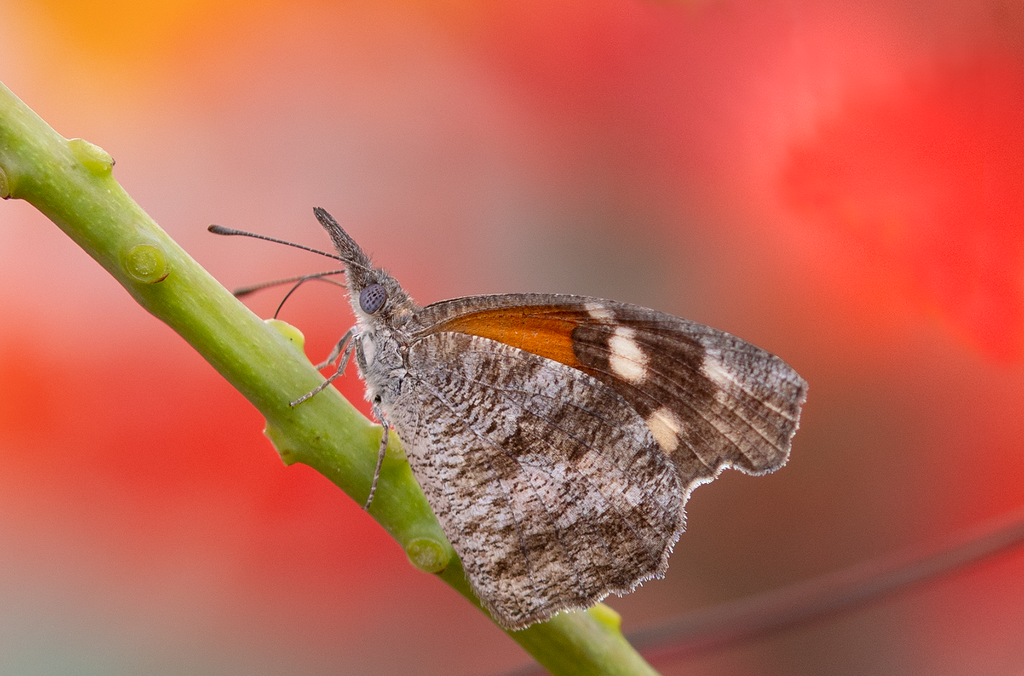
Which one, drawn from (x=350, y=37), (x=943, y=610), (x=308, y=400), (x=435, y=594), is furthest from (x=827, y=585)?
(x=350, y=37)

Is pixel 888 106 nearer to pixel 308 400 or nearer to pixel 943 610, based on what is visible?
pixel 943 610

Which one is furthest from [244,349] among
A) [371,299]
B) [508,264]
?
[508,264]

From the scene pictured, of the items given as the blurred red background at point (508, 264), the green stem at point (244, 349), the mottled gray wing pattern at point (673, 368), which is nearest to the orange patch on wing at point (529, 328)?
the mottled gray wing pattern at point (673, 368)

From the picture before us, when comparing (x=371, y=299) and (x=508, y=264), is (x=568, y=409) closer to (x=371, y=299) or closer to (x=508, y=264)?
(x=371, y=299)

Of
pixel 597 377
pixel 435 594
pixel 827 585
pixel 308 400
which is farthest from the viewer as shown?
pixel 435 594

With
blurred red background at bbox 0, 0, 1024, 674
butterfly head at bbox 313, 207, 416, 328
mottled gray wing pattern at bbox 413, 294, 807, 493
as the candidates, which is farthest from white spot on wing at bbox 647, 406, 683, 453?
blurred red background at bbox 0, 0, 1024, 674

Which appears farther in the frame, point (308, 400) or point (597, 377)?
point (597, 377)
